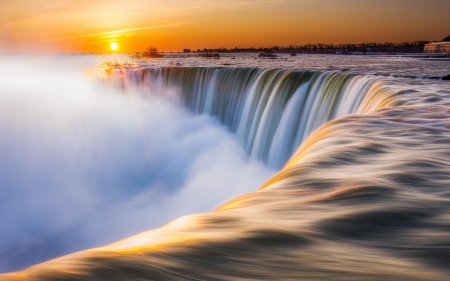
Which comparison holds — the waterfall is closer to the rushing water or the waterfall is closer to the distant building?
the rushing water

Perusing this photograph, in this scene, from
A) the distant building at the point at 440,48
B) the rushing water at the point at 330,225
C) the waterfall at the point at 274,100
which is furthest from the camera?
the distant building at the point at 440,48

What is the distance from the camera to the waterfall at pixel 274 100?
37.6ft

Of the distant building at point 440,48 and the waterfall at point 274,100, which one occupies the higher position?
the distant building at point 440,48

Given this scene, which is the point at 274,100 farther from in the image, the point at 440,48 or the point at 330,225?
the point at 440,48

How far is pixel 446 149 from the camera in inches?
176

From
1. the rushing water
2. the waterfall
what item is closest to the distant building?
the waterfall

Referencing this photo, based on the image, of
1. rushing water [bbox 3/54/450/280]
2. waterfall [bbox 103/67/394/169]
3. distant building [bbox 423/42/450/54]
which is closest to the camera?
rushing water [bbox 3/54/450/280]

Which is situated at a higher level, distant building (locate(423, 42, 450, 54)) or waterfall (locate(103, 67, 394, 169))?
distant building (locate(423, 42, 450, 54))

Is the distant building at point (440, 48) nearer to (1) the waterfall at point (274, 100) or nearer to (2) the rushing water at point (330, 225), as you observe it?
(1) the waterfall at point (274, 100)

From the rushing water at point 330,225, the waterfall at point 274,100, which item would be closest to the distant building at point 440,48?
the waterfall at point 274,100

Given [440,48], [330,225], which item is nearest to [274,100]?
[330,225]

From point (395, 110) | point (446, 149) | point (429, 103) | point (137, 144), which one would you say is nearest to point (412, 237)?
point (446, 149)

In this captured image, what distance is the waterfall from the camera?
11469 millimetres

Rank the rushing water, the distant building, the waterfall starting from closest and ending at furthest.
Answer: the rushing water
the waterfall
the distant building
